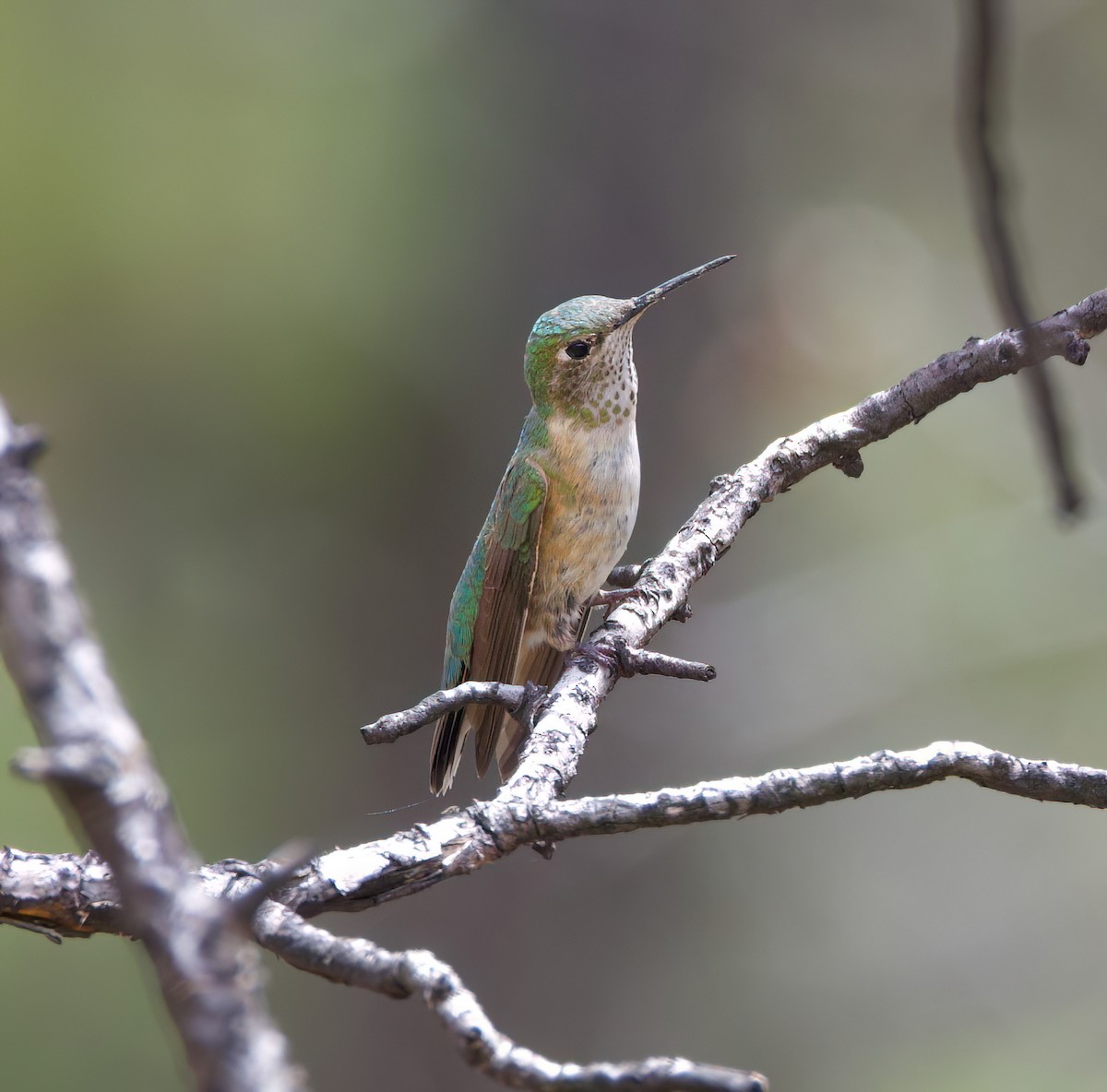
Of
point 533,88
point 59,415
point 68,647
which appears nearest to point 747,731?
point 533,88

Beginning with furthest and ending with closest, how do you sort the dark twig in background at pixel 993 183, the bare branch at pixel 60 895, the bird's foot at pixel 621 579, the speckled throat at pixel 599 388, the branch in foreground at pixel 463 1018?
the speckled throat at pixel 599 388, the bird's foot at pixel 621 579, the bare branch at pixel 60 895, the dark twig in background at pixel 993 183, the branch in foreground at pixel 463 1018

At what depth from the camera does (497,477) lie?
24.4 ft

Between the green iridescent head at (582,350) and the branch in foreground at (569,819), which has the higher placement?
the green iridescent head at (582,350)

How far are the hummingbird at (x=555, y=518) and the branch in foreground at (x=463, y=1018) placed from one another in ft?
8.03

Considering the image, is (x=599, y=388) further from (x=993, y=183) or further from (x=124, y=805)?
(x=124, y=805)

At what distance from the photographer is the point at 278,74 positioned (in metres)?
9.27

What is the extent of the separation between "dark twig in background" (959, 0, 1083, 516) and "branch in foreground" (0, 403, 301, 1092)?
1061 millimetres

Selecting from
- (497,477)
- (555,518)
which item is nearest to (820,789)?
(555,518)

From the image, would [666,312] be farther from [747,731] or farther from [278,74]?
[278,74]

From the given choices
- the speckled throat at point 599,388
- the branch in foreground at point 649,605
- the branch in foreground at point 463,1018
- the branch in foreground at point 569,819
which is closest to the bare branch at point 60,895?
the branch in foreground at point 569,819

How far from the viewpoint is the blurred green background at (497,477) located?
7.47 meters

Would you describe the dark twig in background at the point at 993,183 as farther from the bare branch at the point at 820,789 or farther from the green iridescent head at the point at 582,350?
the green iridescent head at the point at 582,350

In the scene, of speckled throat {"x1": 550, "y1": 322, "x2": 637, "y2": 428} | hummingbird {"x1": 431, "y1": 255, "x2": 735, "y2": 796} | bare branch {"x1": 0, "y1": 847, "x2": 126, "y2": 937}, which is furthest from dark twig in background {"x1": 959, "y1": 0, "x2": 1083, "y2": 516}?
speckled throat {"x1": 550, "y1": 322, "x2": 637, "y2": 428}

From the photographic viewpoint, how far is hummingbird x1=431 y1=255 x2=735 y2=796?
4238mm
